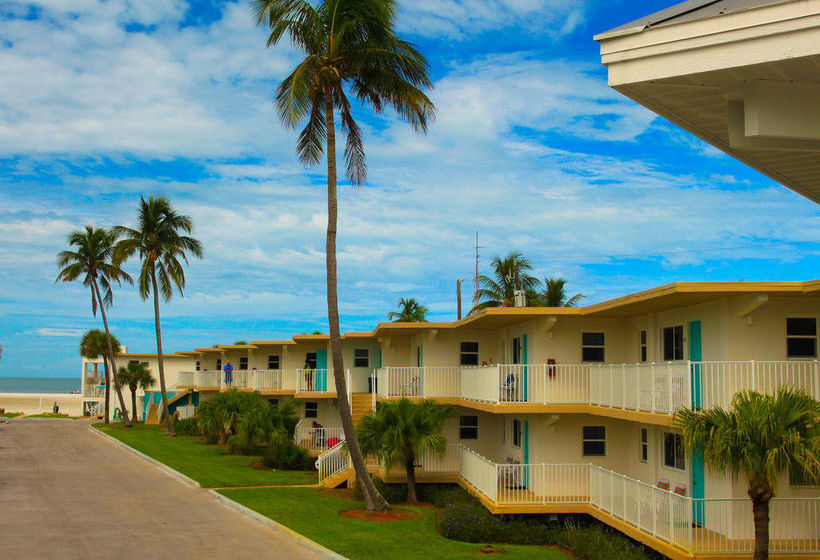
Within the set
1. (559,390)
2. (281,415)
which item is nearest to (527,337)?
(559,390)

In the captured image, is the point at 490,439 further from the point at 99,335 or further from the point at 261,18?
the point at 99,335

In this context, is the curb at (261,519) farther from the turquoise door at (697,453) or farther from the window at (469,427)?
the window at (469,427)

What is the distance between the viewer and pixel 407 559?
16.8 m

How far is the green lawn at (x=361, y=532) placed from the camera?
17438 mm

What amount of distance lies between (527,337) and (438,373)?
4.47 metres

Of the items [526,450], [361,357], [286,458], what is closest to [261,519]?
[526,450]

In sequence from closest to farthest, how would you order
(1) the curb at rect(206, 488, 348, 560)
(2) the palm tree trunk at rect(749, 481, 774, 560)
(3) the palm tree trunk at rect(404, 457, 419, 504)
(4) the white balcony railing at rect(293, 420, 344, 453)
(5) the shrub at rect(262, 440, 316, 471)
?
(2) the palm tree trunk at rect(749, 481, 774, 560), (1) the curb at rect(206, 488, 348, 560), (3) the palm tree trunk at rect(404, 457, 419, 504), (5) the shrub at rect(262, 440, 316, 471), (4) the white balcony railing at rect(293, 420, 344, 453)

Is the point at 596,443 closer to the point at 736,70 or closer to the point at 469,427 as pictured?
the point at 469,427

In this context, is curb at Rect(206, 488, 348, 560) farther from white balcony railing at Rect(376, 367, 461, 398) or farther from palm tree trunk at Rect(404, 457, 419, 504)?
white balcony railing at Rect(376, 367, 461, 398)

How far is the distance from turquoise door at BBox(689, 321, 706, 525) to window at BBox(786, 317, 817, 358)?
173 centimetres

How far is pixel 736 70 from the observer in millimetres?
5266

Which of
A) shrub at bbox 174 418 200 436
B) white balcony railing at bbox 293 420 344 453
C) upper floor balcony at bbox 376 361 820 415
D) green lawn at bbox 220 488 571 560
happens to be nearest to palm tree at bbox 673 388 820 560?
upper floor balcony at bbox 376 361 820 415

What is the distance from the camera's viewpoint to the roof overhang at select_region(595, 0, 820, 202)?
4965mm

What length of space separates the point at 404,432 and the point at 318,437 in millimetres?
13252
